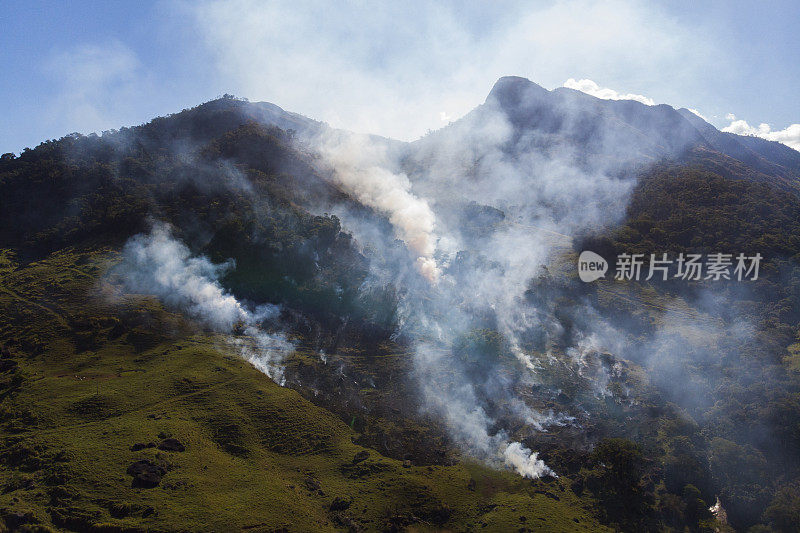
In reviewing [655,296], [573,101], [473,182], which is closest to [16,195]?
[473,182]

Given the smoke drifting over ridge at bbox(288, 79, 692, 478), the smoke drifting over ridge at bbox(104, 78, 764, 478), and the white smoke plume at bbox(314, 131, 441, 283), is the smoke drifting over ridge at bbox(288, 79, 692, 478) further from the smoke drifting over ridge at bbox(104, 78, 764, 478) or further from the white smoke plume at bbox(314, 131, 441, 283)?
the white smoke plume at bbox(314, 131, 441, 283)

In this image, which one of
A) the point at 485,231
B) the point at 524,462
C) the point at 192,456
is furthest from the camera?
the point at 485,231

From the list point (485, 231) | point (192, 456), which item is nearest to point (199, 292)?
point (192, 456)

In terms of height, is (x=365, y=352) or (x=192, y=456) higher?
(x=365, y=352)

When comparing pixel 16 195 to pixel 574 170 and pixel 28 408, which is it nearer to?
pixel 28 408

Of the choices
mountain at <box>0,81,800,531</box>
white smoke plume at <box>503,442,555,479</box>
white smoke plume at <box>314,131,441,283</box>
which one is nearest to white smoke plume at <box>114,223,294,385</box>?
mountain at <box>0,81,800,531</box>

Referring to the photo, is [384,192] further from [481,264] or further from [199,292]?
[199,292]

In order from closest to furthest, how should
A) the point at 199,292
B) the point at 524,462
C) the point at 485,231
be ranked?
the point at 524,462
the point at 199,292
the point at 485,231
